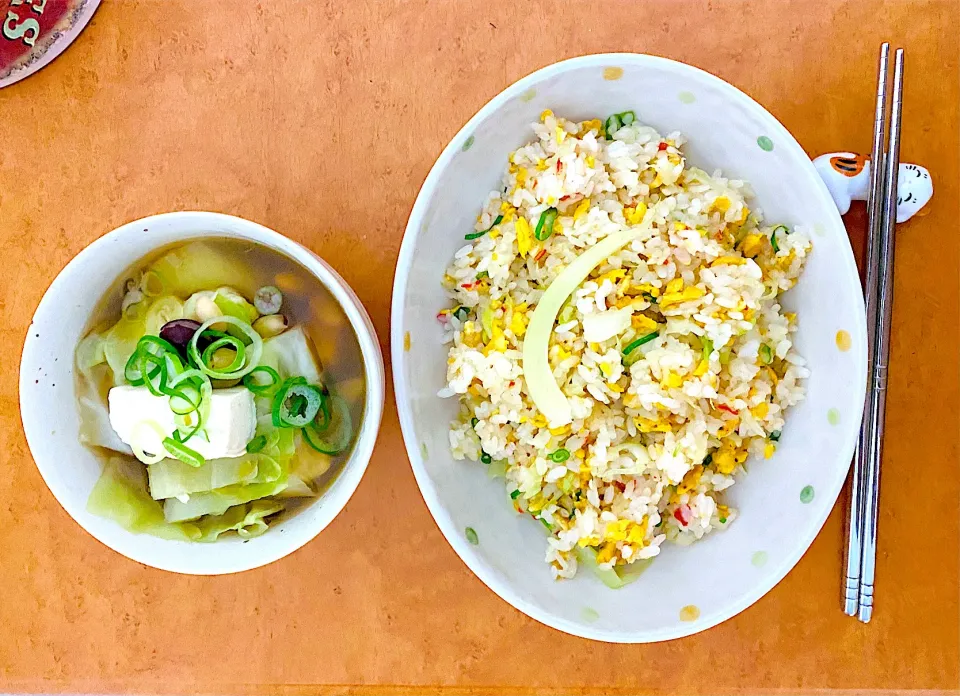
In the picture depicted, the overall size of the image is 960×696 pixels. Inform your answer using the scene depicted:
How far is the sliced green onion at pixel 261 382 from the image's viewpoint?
1.02 m

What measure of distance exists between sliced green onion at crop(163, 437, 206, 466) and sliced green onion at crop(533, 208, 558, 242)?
528 millimetres

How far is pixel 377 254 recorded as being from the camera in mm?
1269

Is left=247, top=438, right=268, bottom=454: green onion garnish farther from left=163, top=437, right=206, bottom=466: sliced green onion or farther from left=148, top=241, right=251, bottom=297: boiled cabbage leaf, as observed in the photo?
left=148, top=241, right=251, bottom=297: boiled cabbage leaf

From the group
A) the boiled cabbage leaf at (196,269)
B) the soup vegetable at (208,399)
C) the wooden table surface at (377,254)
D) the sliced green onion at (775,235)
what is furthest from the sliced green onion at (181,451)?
the sliced green onion at (775,235)

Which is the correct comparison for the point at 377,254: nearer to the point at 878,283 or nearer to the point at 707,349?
the point at 707,349

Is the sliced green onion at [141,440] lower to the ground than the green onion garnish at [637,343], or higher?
lower

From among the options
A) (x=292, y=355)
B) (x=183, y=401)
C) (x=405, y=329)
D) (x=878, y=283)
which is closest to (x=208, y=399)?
(x=183, y=401)

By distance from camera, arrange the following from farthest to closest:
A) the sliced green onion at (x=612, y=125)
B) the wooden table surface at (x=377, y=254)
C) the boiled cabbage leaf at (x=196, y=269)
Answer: the wooden table surface at (x=377, y=254) < the sliced green onion at (x=612, y=125) < the boiled cabbage leaf at (x=196, y=269)

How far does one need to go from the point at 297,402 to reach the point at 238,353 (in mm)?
99

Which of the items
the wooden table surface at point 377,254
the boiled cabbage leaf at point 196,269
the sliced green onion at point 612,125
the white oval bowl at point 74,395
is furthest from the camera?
the wooden table surface at point 377,254

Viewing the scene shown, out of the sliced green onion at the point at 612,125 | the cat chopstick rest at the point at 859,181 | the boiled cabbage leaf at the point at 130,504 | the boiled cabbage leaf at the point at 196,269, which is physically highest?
the cat chopstick rest at the point at 859,181

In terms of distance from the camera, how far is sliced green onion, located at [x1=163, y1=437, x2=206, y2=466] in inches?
37.8

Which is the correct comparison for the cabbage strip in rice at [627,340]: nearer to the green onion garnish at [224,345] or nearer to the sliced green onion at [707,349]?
the sliced green onion at [707,349]

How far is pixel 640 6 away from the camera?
1.27m
